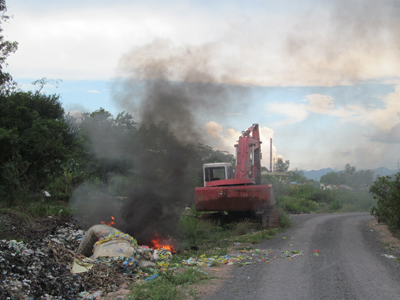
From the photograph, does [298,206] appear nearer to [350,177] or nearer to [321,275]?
[321,275]

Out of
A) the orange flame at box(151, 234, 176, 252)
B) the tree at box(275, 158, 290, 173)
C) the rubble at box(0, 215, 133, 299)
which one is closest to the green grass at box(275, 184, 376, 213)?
the orange flame at box(151, 234, 176, 252)

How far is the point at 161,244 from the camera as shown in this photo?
373 inches

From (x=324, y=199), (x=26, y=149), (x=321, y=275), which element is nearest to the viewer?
(x=321, y=275)

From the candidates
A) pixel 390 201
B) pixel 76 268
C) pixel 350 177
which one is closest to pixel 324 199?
pixel 390 201

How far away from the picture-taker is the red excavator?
39.6ft

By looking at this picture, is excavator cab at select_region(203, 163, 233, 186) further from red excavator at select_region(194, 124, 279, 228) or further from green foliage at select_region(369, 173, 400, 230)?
green foliage at select_region(369, 173, 400, 230)

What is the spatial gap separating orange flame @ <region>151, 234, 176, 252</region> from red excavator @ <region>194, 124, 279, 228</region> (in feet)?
10.2

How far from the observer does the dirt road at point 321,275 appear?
554cm

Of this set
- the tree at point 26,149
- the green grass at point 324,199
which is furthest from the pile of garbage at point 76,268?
the green grass at point 324,199

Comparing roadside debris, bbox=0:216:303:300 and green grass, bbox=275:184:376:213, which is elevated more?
roadside debris, bbox=0:216:303:300

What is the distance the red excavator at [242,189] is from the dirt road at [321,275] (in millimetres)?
2103

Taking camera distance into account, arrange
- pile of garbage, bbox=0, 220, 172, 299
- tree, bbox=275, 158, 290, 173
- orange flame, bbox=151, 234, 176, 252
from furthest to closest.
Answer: tree, bbox=275, 158, 290, 173 < orange flame, bbox=151, 234, 176, 252 < pile of garbage, bbox=0, 220, 172, 299

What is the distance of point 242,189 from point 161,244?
152 inches

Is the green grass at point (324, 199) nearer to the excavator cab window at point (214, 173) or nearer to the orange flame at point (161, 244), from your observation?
the excavator cab window at point (214, 173)
